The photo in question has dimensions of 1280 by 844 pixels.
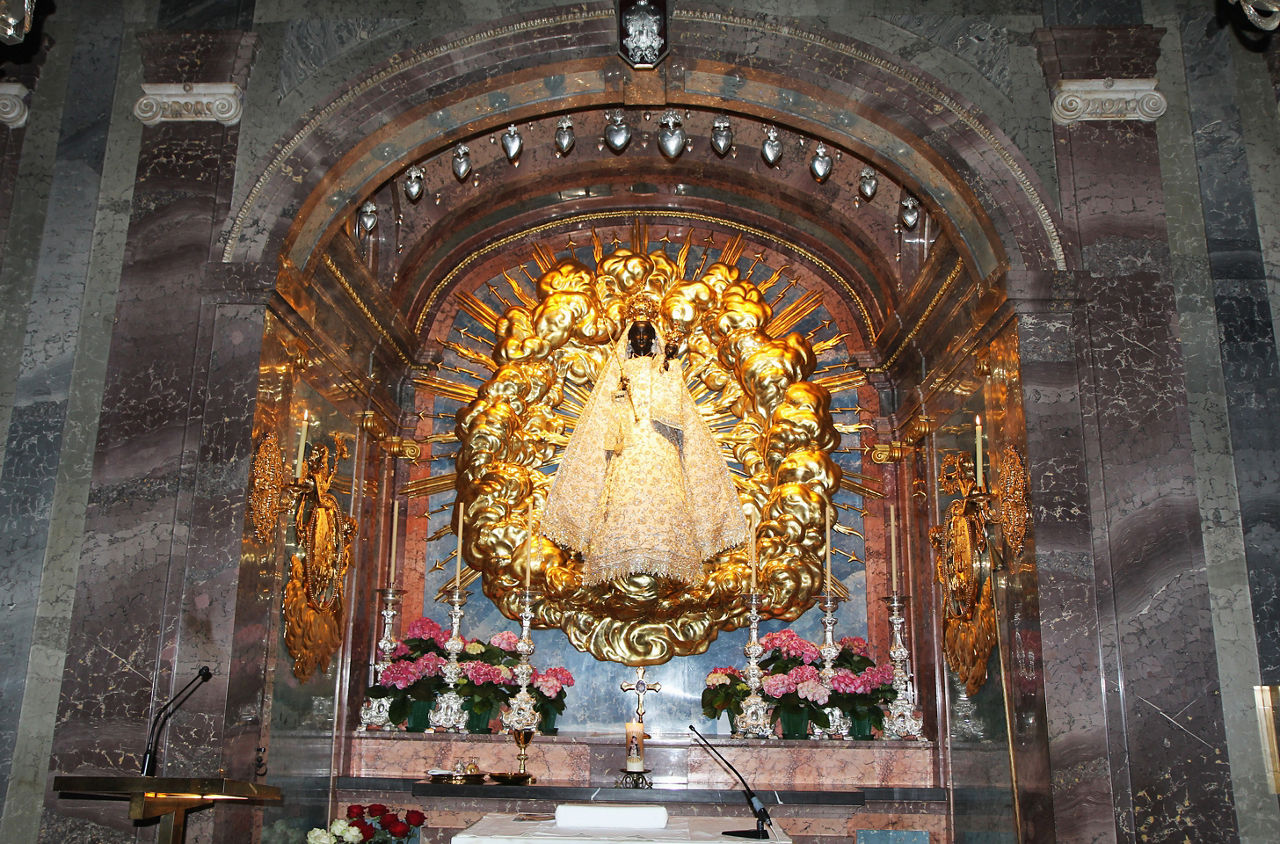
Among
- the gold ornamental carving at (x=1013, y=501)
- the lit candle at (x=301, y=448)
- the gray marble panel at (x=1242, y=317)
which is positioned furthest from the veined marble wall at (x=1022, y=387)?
the lit candle at (x=301, y=448)

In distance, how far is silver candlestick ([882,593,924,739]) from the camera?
719 centimetres

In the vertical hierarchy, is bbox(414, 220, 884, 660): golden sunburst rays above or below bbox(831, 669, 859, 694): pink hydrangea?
above

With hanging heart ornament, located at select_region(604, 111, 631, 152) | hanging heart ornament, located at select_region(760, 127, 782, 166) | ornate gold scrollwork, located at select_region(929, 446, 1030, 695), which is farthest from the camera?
hanging heart ornament, located at select_region(760, 127, 782, 166)

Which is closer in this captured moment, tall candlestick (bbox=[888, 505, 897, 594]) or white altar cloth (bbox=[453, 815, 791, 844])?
white altar cloth (bbox=[453, 815, 791, 844])

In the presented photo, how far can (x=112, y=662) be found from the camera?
533cm

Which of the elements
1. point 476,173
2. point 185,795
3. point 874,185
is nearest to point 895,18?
point 874,185

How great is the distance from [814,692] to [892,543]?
46.9 inches

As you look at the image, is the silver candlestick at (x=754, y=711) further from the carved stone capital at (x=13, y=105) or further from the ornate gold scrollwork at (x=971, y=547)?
the carved stone capital at (x=13, y=105)

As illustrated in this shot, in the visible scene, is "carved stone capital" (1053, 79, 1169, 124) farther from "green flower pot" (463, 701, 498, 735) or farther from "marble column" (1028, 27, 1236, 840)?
"green flower pot" (463, 701, 498, 735)

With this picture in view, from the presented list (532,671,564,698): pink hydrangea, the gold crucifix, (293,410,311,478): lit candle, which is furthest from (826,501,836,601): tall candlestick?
(293,410,311,478): lit candle

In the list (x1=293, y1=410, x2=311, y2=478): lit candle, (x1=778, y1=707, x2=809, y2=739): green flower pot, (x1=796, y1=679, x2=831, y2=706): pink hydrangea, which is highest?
(x1=293, y1=410, x2=311, y2=478): lit candle

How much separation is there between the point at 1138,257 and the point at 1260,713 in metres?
2.31

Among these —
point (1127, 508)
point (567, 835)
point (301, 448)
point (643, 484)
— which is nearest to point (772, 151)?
point (643, 484)

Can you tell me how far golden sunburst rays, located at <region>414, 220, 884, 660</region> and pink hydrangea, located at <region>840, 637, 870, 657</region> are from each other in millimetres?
444
